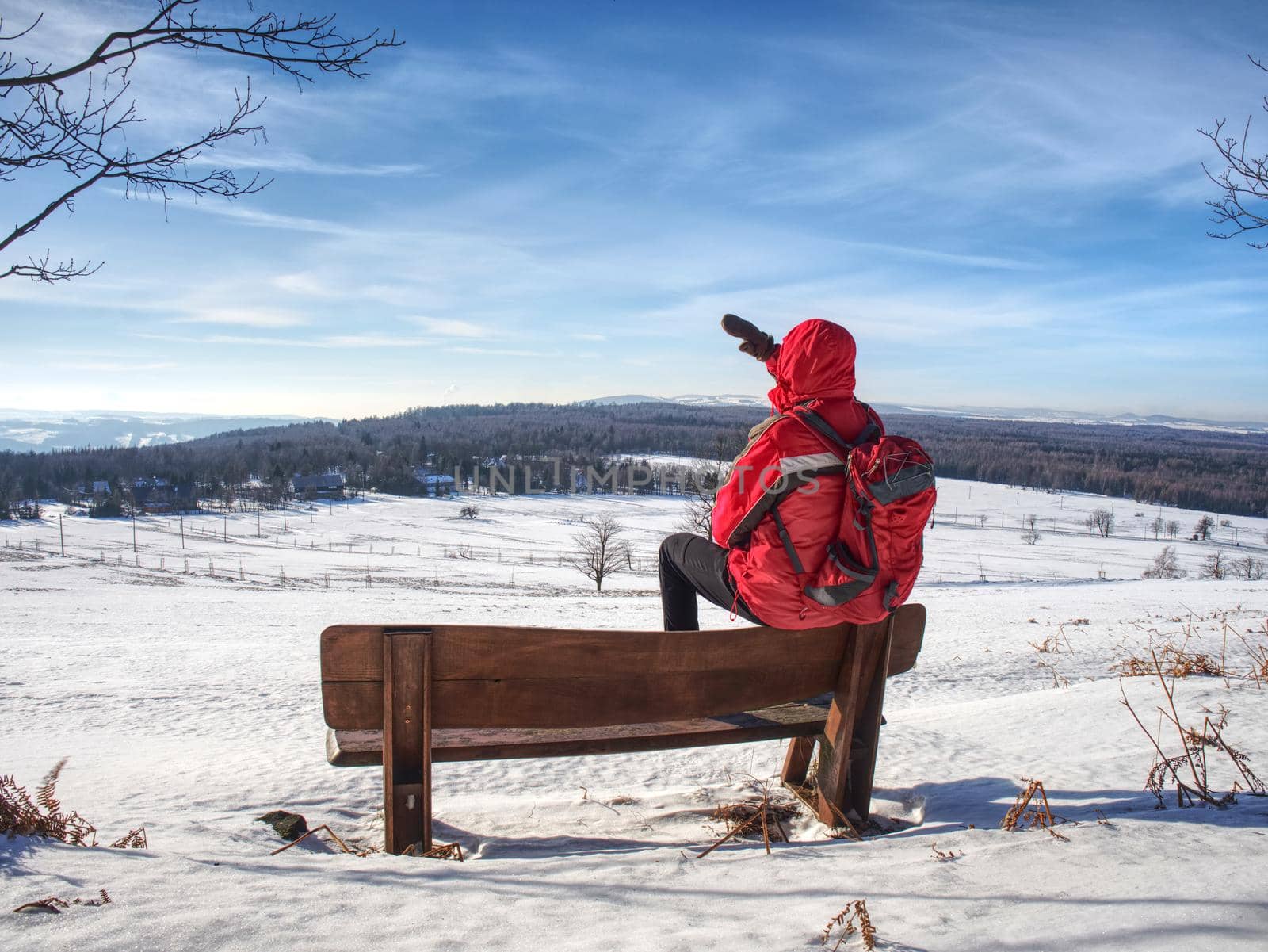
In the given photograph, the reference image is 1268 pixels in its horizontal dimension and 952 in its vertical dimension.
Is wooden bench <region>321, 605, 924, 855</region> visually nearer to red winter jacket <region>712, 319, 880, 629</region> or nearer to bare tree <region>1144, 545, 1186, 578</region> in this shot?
red winter jacket <region>712, 319, 880, 629</region>

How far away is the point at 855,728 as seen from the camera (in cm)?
293

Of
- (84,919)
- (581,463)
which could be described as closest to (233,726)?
(84,919)

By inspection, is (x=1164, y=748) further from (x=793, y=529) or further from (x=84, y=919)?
(x=84, y=919)

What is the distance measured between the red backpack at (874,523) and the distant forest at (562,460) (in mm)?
95480

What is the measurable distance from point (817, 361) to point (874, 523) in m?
0.62

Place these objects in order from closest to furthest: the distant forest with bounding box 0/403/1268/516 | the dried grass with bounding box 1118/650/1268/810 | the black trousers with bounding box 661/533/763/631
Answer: the dried grass with bounding box 1118/650/1268/810
the black trousers with bounding box 661/533/763/631
the distant forest with bounding box 0/403/1268/516

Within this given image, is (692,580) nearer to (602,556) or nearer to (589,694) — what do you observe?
(589,694)

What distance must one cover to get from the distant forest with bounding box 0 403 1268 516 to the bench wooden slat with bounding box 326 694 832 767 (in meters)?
95.2

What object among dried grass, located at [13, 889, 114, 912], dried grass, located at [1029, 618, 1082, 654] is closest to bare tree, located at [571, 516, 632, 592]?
dried grass, located at [1029, 618, 1082, 654]

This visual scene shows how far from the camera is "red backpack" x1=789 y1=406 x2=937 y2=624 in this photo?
2367mm

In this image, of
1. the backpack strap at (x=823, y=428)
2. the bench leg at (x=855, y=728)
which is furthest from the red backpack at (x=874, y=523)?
the bench leg at (x=855, y=728)

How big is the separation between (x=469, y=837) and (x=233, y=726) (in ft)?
11.4

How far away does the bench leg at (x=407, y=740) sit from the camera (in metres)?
2.38

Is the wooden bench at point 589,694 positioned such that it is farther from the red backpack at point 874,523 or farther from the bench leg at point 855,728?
the red backpack at point 874,523
